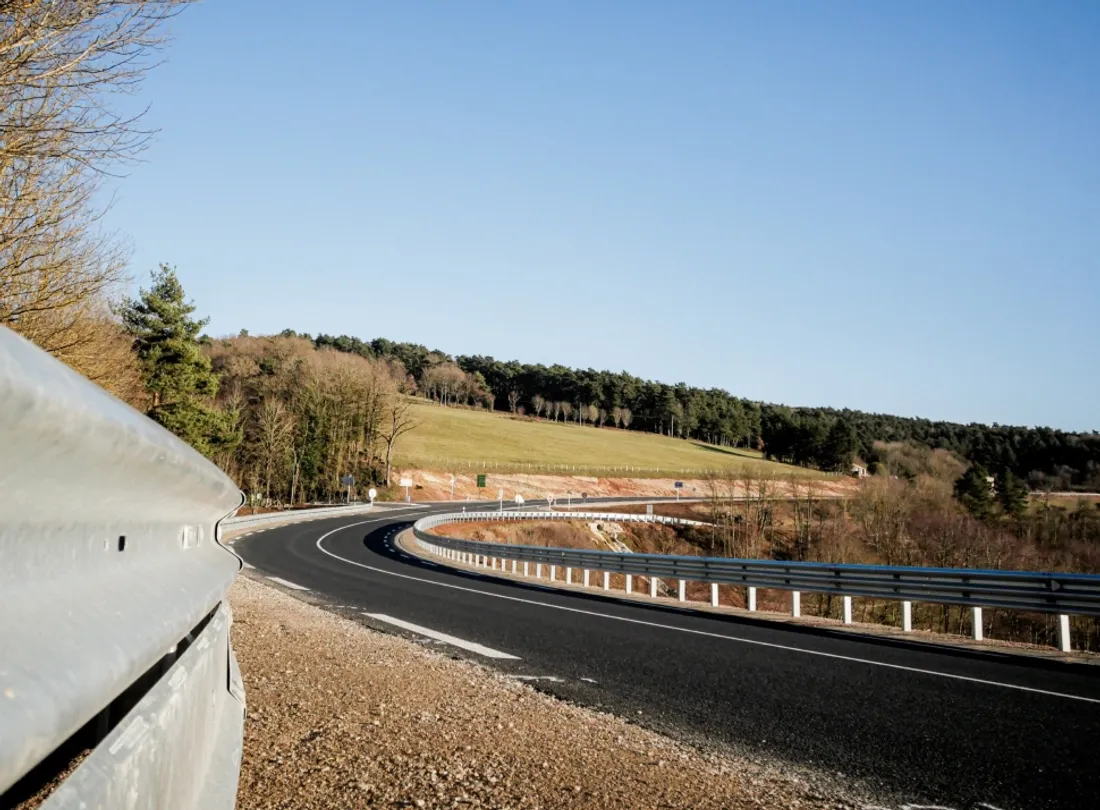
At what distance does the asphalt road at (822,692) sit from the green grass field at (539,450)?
76219 mm

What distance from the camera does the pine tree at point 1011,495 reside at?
69650 millimetres

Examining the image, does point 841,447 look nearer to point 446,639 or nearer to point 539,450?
point 539,450

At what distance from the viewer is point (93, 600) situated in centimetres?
163

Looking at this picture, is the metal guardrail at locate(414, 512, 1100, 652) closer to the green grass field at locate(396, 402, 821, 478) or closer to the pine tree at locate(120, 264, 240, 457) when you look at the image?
the pine tree at locate(120, 264, 240, 457)

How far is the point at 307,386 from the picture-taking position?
3044 inches

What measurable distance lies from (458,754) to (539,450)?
117m

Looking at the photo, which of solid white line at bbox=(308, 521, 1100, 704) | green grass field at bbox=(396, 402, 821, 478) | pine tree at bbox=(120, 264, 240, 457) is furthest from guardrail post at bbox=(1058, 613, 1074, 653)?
green grass field at bbox=(396, 402, 821, 478)

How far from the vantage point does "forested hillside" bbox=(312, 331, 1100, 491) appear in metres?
152

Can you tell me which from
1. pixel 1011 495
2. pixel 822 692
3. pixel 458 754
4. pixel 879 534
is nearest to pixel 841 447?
pixel 1011 495

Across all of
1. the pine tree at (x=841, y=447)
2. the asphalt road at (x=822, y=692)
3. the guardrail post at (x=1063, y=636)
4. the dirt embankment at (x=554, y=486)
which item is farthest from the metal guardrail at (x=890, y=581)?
the pine tree at (x=841, y=447)

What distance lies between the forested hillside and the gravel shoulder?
147m

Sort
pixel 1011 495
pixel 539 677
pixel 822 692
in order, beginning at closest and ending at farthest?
pixel 822 692
pixel 539 677
pixel 1011 495

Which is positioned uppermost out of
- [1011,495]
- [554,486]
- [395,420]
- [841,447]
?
[395,420]

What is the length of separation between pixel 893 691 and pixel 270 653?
5725mm
